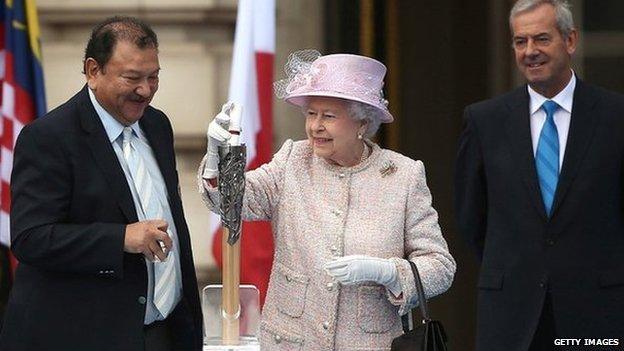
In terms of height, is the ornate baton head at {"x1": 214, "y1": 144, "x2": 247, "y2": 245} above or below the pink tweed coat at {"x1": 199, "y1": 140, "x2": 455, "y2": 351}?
above

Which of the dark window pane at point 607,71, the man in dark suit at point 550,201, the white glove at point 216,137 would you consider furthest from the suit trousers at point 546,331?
the dark window pane at point 607,71

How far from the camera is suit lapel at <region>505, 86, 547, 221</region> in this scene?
243 inches

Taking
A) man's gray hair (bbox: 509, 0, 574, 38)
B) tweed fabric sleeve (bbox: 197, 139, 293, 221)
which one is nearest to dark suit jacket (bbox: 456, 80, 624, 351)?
man's gray hair (bbox: 509, 0, 574, 38)

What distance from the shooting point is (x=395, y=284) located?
17.5ft

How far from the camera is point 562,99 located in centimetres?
631

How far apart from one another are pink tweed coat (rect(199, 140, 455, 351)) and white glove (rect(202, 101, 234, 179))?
0.26ft

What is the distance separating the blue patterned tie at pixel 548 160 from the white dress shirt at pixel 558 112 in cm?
2

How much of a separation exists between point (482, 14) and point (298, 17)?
0.97 metres

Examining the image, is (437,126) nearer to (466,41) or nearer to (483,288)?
(466,41)

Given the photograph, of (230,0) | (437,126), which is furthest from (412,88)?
(230,0)

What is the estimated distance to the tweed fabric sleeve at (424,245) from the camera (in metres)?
5.40

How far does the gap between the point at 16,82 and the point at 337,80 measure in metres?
3.00

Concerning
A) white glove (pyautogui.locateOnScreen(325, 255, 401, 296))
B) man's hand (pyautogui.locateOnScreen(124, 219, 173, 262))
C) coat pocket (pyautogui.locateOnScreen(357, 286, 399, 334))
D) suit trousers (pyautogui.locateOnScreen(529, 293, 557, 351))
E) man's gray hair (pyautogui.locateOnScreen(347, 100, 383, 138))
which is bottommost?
suit trousers (pyautogui.locateOnScreen(529, 293, 557, 351))

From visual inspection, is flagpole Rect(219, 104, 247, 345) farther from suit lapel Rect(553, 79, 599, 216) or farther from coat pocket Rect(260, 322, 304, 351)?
suit lapel Rect(553, 79, 599, 216)
